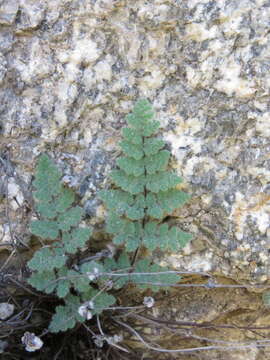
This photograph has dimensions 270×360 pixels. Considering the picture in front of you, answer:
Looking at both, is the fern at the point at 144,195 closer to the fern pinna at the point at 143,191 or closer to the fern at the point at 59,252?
the fern pinna at the point at 143,191

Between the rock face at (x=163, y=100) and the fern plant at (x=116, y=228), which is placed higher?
the rock face at (x=163, y=100)

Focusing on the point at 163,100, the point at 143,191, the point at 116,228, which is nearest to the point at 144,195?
the point at 143,191

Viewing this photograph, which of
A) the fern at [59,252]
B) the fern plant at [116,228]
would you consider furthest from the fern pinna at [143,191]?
the fern at [59,252]

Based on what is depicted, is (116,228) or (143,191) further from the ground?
(143,191)

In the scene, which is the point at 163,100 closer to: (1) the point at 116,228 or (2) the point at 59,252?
(1) the point at 116,228

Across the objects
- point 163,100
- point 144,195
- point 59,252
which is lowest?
point 59,252

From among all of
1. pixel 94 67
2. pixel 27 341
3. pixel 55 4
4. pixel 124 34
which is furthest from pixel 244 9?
pixel 27 341

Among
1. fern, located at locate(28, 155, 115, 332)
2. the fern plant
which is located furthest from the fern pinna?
fern, located at locate(28, 155, 115, 332)
